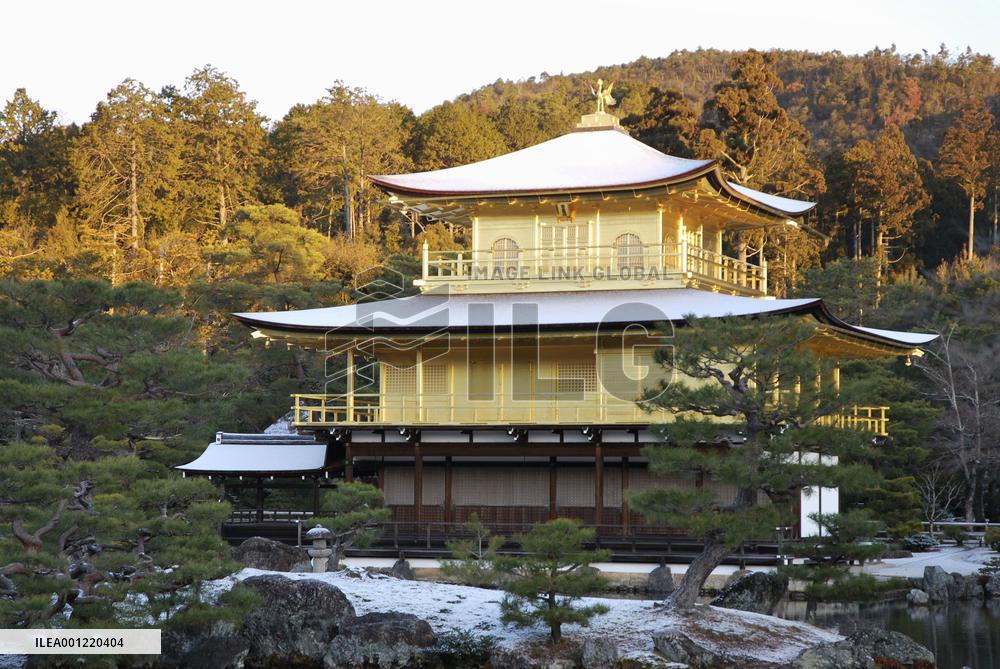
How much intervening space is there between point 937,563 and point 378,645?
553 inches

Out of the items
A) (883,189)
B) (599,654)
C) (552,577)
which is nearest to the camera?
(599,654)

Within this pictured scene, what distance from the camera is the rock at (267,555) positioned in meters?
22.1

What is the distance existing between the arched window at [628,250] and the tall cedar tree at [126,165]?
26.9 meters

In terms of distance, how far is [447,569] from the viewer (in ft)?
58.1

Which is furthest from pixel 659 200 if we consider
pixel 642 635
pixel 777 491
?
pixel 642 635

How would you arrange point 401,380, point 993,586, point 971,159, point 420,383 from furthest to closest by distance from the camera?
point 971,159 → point 401,380 → point 420,383 → point 993,586

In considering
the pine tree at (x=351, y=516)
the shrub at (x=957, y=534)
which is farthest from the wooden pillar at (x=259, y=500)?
the shrub at (x=957, y=534)

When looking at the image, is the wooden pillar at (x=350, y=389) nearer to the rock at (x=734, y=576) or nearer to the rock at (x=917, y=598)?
the rock at (x=734, y=576)

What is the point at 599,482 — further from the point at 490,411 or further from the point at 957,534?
the point at 957,534

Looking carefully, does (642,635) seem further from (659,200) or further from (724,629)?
(659,200)

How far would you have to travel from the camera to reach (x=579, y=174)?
29.0m

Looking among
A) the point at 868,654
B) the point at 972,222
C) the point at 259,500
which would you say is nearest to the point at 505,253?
the point at 259,500

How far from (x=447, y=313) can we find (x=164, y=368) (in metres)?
6.24

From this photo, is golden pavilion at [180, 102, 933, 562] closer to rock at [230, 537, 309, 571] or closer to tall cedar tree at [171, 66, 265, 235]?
rock at [230, 537, 309, 571]
